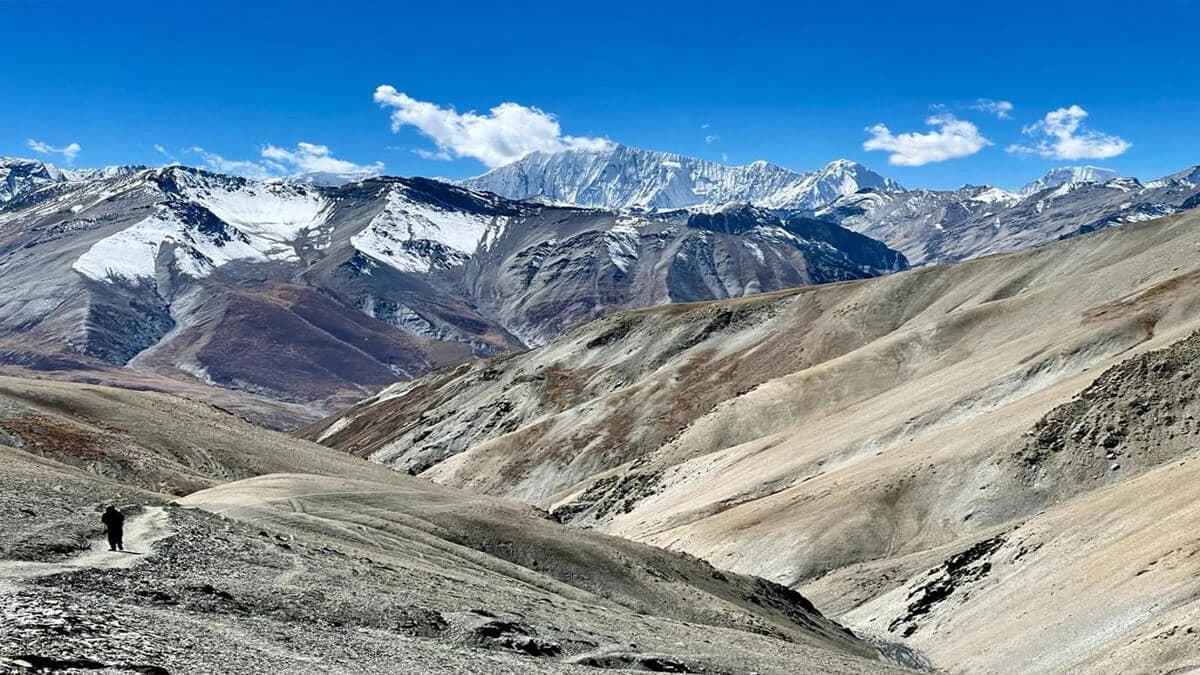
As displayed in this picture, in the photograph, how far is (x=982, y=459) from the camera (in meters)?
79.2

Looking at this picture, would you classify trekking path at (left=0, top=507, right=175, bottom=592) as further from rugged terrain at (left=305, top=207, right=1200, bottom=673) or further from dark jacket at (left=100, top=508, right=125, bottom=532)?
rugged terrain at (left=305, top=207, right=1200, bottom=673)

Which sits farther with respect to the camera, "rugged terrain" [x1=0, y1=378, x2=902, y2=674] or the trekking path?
the trekking path

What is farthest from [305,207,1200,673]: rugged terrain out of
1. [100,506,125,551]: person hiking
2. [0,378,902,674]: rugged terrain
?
[100,506,125,551]: person hiking

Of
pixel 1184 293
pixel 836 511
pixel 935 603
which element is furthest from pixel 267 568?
pixel 1184 293

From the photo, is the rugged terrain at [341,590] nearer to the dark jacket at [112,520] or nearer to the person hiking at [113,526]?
the person hiking at [113,526]

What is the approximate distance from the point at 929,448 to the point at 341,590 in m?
62.4

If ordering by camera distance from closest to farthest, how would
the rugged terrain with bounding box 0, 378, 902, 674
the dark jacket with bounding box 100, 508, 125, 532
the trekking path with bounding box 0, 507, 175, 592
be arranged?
the rugged terrain with bounding box 0, 378, 902, 674, the trekking path with bounding box 0, 507, 175, 592, the dark jacket with bounding box 100, 508, 125, 532

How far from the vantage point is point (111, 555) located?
106ft

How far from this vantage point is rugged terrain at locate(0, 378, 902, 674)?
77.7 ft

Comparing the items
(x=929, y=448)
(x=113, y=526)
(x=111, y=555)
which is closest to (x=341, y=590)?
(x=111, y=555)

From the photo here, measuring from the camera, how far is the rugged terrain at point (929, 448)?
179ft

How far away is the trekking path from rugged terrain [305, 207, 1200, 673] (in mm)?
35009

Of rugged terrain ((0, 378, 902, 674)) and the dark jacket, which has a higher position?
the dark jacket

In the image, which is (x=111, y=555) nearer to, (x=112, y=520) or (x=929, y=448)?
(x=112, y=520)
